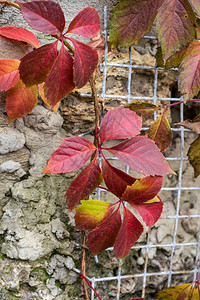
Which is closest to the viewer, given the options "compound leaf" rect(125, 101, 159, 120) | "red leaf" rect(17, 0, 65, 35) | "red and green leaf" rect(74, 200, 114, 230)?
"red leaf" rect(17, 0, 65, 35)

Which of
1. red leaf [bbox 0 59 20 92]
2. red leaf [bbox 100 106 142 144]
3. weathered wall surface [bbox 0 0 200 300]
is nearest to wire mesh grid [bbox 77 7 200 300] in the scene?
weathered wall surface [bbox 0 0 200 300]

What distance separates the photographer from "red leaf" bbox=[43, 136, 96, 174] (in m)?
0.68

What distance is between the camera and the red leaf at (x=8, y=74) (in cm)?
72

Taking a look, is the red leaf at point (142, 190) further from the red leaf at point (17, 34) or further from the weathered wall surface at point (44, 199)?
the red leaf at point (17, 34)

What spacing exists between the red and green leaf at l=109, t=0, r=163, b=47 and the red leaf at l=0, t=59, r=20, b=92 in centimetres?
26

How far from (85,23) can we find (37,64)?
0.15 meters

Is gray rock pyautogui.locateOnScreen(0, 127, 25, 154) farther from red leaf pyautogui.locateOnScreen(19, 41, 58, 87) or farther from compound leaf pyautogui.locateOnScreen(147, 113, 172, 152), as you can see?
compound leaf pyautogui.locateOnScreen(147, 113, 172, 152)

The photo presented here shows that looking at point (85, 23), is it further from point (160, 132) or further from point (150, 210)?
point (150, 210)

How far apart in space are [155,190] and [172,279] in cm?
44

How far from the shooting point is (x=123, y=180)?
0.72 meters

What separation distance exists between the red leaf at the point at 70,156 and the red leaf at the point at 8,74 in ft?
0.65

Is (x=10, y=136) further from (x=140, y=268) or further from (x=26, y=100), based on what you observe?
(x=140, y=268)

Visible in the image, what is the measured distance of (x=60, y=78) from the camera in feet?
2.24

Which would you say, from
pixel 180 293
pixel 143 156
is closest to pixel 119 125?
pixel 143 156
